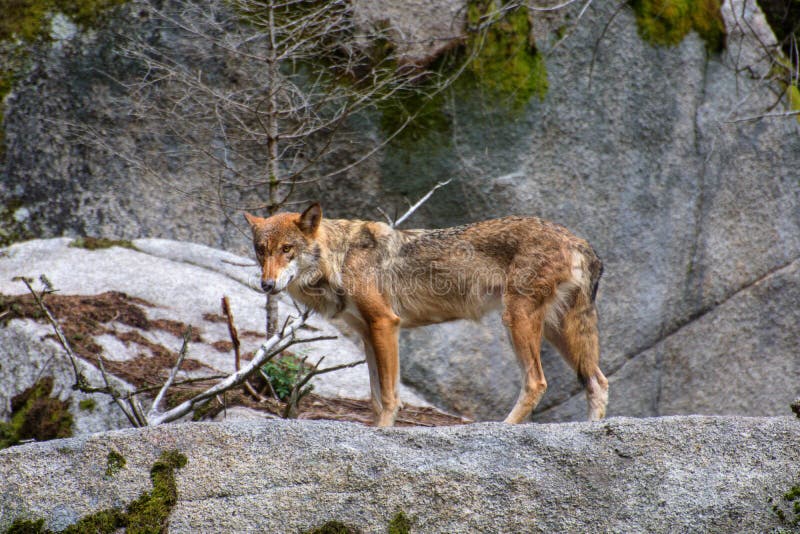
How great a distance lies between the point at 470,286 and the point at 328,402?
1.74 meters

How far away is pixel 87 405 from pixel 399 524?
3780 mm

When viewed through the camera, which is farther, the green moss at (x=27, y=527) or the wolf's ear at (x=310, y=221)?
the wolf's ear at (x=310, y=221)

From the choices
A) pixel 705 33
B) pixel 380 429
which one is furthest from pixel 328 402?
pixel 705 33

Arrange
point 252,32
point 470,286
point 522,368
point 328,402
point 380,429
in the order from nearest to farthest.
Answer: point 380,429 → point 522,368 → point 470,286 → point 328,402 → point 252,32

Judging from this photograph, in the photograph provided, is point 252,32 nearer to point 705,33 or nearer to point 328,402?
point 328,402

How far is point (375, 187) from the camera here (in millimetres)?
9734

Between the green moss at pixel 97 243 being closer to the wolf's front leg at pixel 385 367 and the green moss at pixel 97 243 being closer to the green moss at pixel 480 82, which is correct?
the green moss at pixel 480 82

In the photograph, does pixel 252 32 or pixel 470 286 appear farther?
pixel 252 32

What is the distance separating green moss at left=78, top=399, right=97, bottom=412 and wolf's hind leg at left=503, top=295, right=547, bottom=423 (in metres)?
3.26

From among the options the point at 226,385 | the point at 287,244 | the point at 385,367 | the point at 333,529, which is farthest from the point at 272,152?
the point at 333,529

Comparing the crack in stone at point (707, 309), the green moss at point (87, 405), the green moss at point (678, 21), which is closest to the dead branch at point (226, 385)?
the green moss at point (87, 405)

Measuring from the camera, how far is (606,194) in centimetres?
959

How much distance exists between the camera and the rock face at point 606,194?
9406 mm

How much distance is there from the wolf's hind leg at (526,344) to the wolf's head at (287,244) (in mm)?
1589
